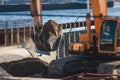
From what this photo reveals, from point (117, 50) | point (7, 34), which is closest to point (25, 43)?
point (7, 34)

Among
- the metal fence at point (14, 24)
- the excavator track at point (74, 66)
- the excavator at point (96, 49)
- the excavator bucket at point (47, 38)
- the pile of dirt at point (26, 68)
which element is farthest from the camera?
the metal fence at point (14, 24)

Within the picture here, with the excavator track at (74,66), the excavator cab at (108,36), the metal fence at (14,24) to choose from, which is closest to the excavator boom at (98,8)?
the excavator cab at (108,36)

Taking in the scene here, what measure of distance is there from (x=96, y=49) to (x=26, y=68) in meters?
4.24

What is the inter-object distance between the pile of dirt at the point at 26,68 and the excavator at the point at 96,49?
180 centimetres

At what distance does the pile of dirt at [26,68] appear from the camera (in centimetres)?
1912

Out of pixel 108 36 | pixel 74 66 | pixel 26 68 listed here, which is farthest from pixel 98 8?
pixel 26 68

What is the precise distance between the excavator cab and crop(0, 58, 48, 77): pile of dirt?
11.4 ft

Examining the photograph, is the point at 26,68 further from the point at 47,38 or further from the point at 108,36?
the point at 108,36

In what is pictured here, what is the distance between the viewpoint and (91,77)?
44.1 ft

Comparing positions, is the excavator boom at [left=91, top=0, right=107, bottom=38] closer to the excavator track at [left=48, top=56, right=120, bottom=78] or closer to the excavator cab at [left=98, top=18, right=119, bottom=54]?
the excavator cab at [left=98, top=18, right=119, bottom=54]

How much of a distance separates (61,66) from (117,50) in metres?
2.29

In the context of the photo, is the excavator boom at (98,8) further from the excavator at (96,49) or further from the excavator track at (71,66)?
the excavator track at (71,66)

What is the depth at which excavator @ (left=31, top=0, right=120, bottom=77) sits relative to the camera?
624 inches

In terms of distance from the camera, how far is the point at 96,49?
16516mm
